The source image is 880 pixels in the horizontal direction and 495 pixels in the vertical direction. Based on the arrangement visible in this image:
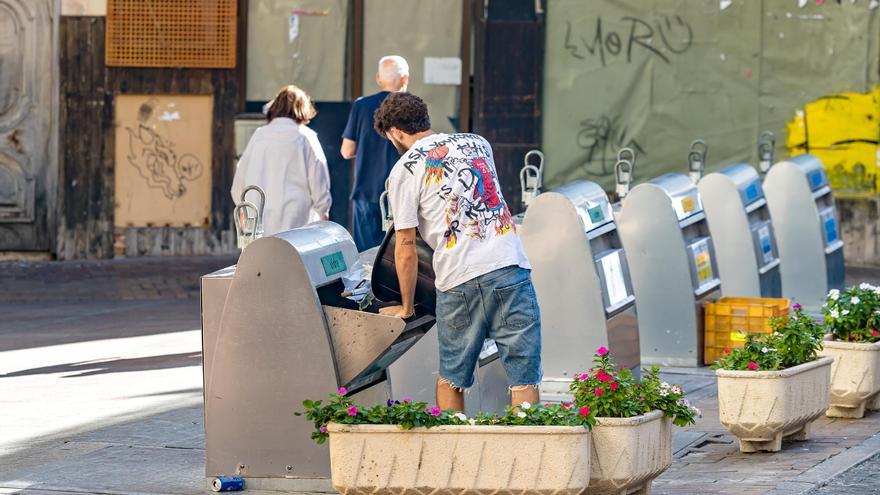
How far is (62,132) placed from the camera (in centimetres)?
1455

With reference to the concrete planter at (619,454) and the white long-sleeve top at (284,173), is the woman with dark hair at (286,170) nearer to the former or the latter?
the white long-sleeve top at (284,173)

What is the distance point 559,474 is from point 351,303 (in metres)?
1.32

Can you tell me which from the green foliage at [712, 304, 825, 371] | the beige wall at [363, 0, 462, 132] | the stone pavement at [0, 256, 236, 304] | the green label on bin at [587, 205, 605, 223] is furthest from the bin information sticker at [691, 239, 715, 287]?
the beige wall at [363, 0, 462, 132]

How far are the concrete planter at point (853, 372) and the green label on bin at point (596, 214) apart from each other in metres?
1.38

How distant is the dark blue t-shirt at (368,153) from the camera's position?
9.71 m

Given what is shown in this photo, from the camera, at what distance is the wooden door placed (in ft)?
47.5

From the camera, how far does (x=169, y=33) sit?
14625 millimetres

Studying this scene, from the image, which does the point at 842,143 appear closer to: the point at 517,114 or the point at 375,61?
the point at 517,114

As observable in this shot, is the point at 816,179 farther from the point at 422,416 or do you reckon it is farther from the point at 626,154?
the point at 422,416

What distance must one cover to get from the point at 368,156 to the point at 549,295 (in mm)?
1566

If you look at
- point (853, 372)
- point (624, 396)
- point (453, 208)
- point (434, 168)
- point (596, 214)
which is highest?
point (434, 168)

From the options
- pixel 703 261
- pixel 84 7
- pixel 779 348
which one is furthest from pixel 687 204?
pixel 84 7

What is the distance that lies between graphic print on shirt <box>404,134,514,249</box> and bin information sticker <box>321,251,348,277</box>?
1.71ft

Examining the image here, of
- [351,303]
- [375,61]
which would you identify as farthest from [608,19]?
[351,303]
